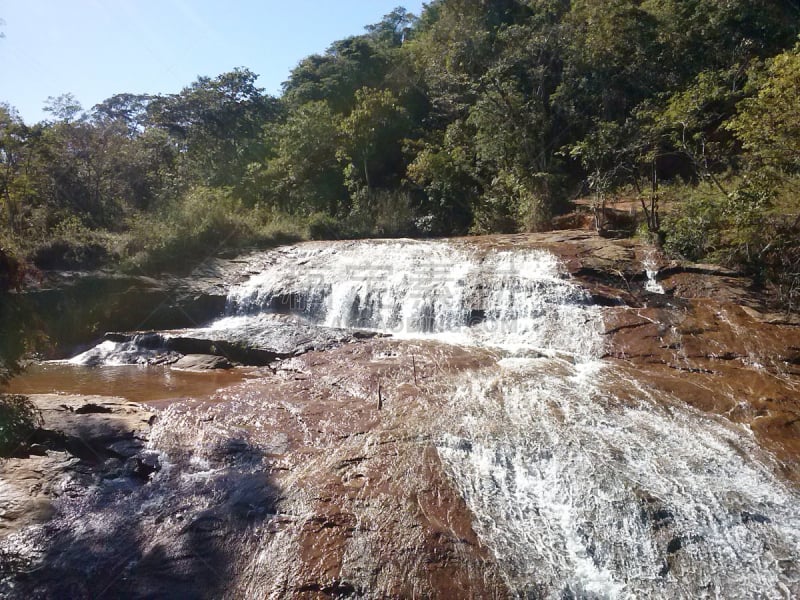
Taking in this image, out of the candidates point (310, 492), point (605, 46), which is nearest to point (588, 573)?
point (310, 492)

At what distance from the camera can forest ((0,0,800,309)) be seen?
428 inches

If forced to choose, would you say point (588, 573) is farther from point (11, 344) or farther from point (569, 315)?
point (569, 315)

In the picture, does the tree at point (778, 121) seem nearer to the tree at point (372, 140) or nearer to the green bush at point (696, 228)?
the green bush at point (696, 228)

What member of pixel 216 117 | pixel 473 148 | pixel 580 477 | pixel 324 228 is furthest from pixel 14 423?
pixel 216 117

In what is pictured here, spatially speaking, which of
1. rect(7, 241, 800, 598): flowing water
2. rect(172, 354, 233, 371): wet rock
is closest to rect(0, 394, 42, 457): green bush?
rect(7, 241, 800, 598): flowing water

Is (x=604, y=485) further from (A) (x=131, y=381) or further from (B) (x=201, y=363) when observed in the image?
(A) (x=131, y=381)

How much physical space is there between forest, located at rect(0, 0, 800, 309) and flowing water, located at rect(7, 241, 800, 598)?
453 cm

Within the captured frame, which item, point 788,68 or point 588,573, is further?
point 788,68

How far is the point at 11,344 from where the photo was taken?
4418 millimetres

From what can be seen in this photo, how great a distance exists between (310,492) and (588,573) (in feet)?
8.44

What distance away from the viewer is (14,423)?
4.63 metres

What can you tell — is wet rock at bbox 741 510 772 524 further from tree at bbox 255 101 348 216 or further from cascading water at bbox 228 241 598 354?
tree at bbox 255 101 348 216

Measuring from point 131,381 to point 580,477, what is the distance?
7.41m

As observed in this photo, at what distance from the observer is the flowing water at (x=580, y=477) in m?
4.24
